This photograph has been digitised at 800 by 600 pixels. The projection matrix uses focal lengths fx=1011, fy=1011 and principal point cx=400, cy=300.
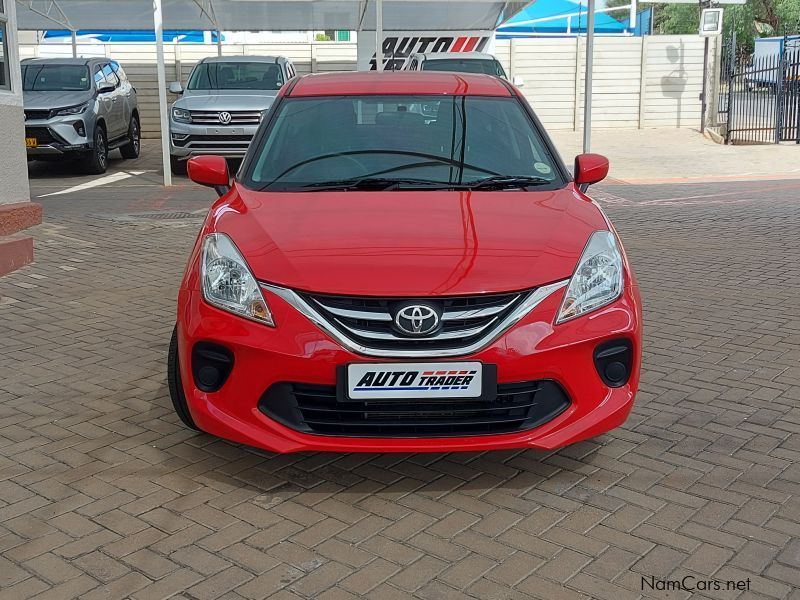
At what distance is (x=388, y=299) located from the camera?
3.60 m

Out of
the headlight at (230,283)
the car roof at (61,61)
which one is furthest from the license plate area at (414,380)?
the car roof at (61,61)

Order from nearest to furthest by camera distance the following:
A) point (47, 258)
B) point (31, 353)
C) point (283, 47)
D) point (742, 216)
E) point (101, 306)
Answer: point (31, 353), point (101, 306), point (47, 258), point (742, 216), point (283, 47)

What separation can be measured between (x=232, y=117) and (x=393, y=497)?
11650mm

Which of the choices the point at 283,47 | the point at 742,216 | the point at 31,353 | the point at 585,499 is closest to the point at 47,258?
the point at 31,353

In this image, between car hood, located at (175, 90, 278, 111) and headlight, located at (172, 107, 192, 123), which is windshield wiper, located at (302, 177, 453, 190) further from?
headlight, located at (172, 107, 192, 123)

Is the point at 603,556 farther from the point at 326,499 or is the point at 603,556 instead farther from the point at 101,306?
the point at 101,306

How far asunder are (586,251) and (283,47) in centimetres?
2092

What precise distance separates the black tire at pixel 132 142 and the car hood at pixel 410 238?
572 inches

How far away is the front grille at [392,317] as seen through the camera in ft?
11.8

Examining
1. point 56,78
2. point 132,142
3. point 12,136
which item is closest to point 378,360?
point 12,136

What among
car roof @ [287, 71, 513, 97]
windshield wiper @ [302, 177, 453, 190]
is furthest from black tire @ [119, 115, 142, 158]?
windshield wiper @ [302, 177, 453, 190]

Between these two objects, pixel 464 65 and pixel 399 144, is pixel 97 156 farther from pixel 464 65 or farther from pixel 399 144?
pixel 399 144

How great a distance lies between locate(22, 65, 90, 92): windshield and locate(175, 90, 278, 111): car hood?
1.97 meters

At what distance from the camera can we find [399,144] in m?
4.92
